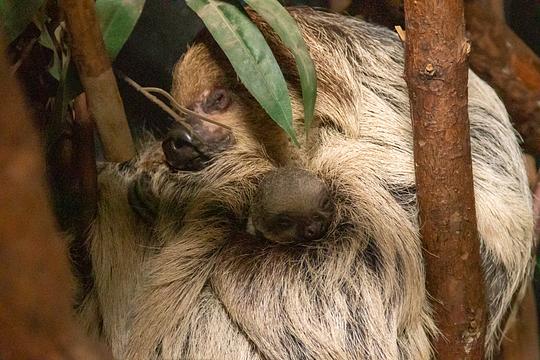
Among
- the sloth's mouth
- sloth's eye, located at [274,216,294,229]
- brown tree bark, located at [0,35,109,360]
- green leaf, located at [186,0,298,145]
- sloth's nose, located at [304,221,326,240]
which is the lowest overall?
the sloth's mouth

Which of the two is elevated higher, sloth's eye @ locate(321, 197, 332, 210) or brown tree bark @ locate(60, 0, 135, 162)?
brown tree bark @ locate(60, 0, 135, 162)

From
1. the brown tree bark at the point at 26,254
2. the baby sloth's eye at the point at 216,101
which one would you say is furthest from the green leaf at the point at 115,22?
the brown tree bark at the point at 26,254

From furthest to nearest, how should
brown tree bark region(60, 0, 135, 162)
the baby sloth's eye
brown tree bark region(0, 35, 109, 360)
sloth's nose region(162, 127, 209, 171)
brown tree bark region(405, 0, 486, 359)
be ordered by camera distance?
the baby sloth's eye → sloth's nose region(162, 127, 209, 171) → brown tree bark region(405, 0, 486, 359) → brown tree bark region(60, 0, 135, 162) → brown tree bark region(0, 35, 109, 360)

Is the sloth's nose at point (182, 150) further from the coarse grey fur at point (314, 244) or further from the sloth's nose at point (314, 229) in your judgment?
the sloth's nose at point (314, 229)

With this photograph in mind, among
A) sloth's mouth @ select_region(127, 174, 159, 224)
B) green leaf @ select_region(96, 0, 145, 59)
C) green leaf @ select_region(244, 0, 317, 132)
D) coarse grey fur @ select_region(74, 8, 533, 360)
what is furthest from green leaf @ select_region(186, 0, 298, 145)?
sloth's mouth @ select_region(127, 174, 159, 224)

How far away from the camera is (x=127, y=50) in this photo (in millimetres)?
2635

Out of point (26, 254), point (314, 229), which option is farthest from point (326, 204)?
point (26, 254)

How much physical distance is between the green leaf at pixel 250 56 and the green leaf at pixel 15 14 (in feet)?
1.14

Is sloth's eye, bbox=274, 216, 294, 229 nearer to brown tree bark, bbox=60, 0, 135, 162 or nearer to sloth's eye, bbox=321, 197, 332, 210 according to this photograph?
sloth's eye, bbox=321, 197, 332, 210

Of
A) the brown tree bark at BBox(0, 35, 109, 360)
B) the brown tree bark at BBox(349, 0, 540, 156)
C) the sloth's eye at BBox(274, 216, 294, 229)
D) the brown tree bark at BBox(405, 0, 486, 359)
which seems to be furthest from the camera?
the brown tree bark at BBox(349, 0, 540, 156)

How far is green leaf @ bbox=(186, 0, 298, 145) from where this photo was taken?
1.71m

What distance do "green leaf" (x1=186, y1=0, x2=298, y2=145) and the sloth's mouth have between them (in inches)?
19.8

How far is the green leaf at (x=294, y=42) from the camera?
174 cm

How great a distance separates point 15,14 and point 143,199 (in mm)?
636
